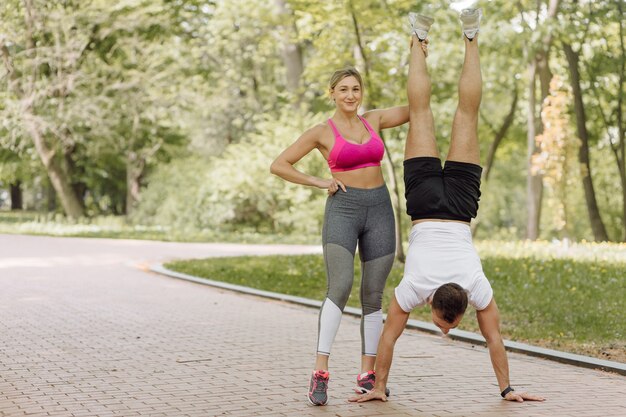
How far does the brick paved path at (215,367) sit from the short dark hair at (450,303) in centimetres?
67

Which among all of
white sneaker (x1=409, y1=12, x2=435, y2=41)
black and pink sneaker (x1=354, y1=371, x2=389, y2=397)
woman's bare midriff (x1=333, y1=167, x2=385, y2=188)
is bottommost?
black and pink sneaker (x1=354, y1=371, x2=389, y2=397)

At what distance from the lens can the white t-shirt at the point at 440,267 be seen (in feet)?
19.2

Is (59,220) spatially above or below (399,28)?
below

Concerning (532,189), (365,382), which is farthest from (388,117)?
(532,189)

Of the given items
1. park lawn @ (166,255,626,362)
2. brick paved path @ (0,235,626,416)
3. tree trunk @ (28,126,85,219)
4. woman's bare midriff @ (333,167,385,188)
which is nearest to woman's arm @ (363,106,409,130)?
woman's bare midriff @ (333,167,385,188)

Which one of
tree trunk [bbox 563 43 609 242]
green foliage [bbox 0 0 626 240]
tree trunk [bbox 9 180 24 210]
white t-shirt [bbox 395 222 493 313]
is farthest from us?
tree trunk [bbox 9 180 24 210]

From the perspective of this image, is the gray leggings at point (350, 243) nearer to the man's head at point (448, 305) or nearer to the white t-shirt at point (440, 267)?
the white t-shirt at point (440, 267)

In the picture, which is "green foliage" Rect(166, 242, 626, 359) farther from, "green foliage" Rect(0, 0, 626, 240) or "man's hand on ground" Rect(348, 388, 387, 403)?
"green foliage" Rect(0, 0, 626, 240)

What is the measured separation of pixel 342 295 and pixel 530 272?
946 centimetres

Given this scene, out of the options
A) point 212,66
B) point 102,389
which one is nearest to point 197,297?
point 102,389

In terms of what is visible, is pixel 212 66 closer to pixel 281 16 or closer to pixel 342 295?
pixel 281 16

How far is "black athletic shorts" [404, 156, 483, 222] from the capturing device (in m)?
6.07

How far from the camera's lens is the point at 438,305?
5691mm

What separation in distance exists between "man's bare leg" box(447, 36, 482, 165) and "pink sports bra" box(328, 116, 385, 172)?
17.9 inches
